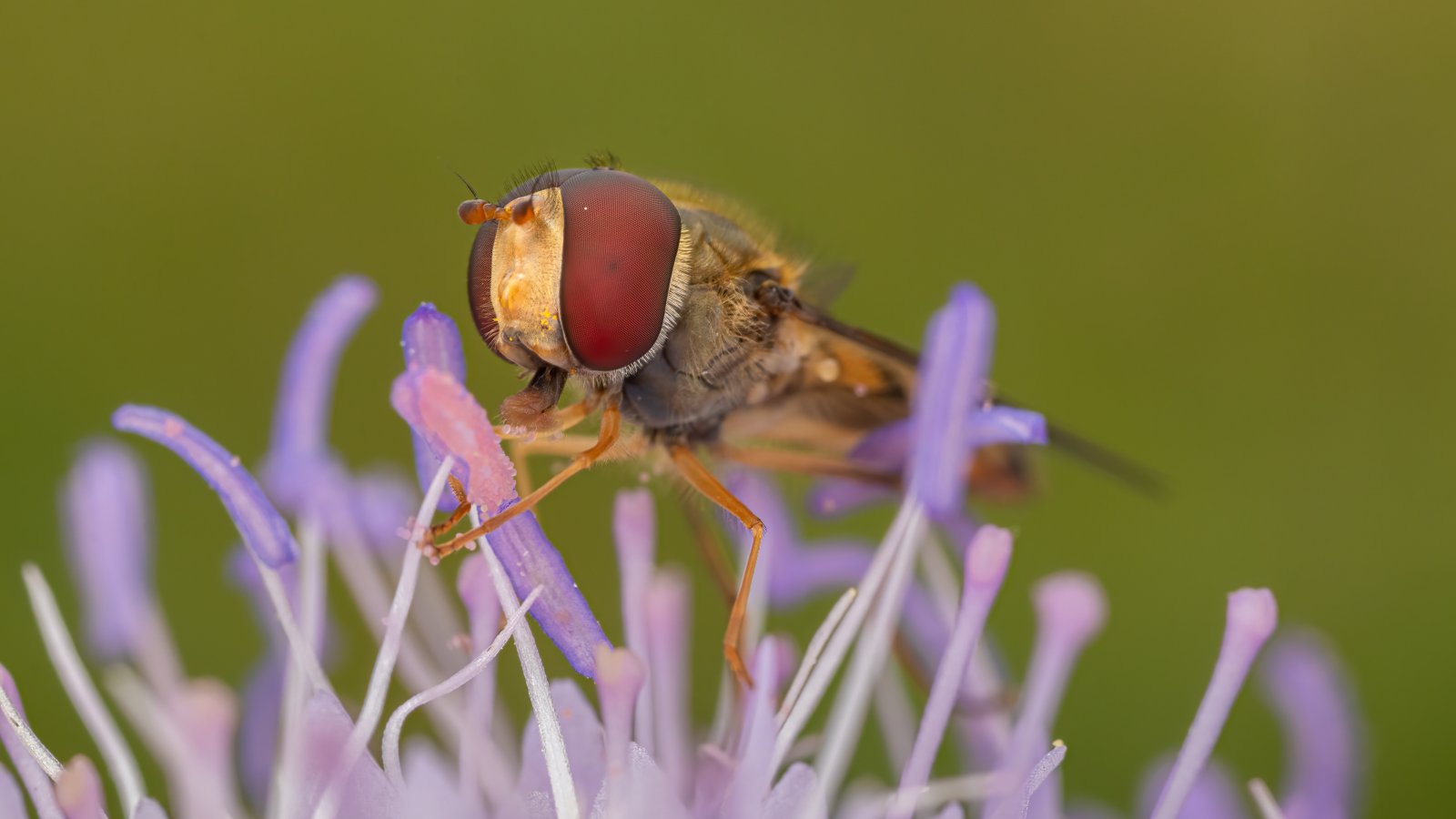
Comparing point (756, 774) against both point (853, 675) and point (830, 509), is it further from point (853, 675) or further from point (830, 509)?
point (830, 509)

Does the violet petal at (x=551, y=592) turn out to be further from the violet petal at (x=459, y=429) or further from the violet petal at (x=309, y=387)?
the violet petal at (x=309, y=387)

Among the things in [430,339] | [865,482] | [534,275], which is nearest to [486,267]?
[534,275]

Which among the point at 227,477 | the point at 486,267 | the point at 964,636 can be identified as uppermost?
the point at 486,267

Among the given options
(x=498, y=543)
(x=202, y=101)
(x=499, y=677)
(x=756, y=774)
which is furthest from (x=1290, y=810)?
(x=202, y=101)

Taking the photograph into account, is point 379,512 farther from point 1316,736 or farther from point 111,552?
point 1316,736

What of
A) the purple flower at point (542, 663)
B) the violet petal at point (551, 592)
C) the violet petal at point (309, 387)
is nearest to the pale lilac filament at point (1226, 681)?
the purple flower at point (542, 663)

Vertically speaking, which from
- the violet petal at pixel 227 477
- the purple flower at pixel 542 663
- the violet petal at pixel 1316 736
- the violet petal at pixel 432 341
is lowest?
the violet petal at pixel 1316 736

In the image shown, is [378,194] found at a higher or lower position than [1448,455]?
higher
